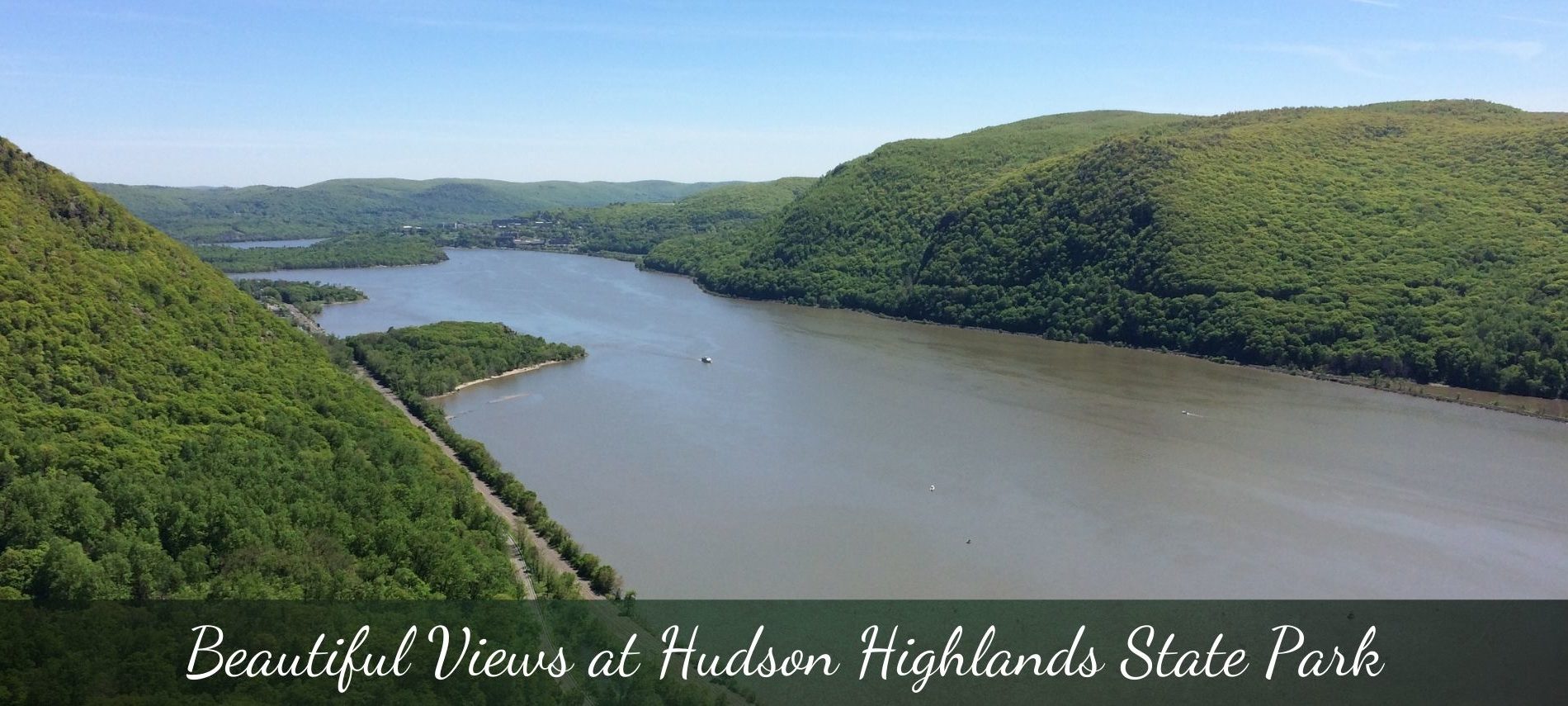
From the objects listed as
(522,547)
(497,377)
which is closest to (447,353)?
(497,377)

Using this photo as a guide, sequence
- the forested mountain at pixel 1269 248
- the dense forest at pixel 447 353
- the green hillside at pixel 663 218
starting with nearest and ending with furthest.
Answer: the dense forest at pixel 447 353, the forested mountain at pixel 1269 248, the green hillside at pixel 663 218

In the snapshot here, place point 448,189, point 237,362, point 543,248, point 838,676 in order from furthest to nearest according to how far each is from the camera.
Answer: point 448,189 < point 543,248 < point 237,362 < point 838,676

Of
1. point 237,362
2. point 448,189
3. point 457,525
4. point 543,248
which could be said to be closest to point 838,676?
point 457,525

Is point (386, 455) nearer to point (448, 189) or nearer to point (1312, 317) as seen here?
point (1312, 317)

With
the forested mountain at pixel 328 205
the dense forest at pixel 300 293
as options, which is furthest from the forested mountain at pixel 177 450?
the forested mountain at pixel 328 205

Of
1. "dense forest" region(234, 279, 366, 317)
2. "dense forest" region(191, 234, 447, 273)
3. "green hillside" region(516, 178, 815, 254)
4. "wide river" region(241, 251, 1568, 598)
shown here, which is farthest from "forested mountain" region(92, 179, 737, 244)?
"wide river" region(241, 251, 1568, 598)

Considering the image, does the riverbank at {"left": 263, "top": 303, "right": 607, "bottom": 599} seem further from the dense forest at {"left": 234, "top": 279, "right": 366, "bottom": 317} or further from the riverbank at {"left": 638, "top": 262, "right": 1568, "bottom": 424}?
the dense forest at {"left": 234, "top": 279, "right": 366, "bottom": 317}

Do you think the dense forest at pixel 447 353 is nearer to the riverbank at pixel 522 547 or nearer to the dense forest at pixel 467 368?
the dense forest at pixel 467 368
